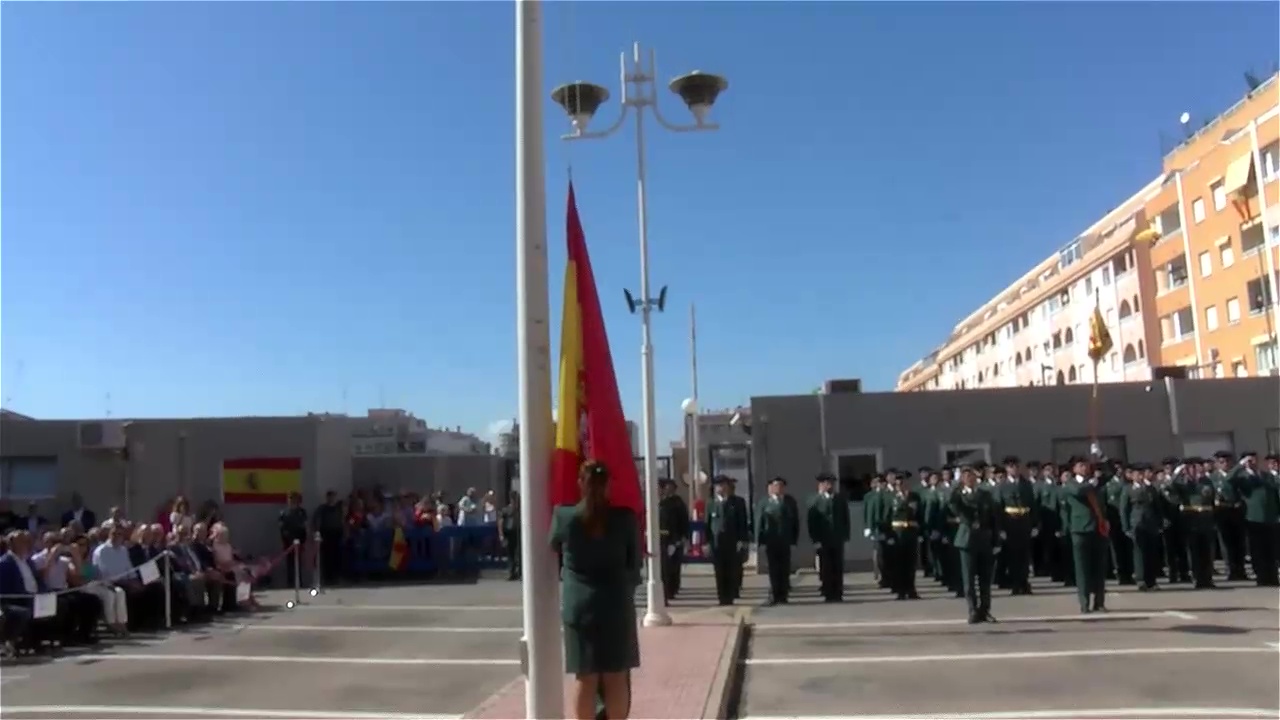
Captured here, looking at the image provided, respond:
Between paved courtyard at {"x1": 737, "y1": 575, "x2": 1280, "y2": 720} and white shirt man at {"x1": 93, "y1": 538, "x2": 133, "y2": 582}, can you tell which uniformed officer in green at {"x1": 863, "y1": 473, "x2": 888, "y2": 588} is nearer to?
paved courtyard at {"x1": 737, "y1": 575, "x2": 1280, "y2": 720}

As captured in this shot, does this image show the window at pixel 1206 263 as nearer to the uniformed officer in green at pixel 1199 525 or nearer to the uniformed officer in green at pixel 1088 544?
the uniformed officer in green at pixel 1199 525

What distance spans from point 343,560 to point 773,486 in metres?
9.57

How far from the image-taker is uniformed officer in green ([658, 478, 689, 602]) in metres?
17.7

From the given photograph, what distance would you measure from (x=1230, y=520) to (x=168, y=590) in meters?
15.8

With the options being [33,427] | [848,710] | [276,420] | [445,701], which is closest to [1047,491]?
[848,710]

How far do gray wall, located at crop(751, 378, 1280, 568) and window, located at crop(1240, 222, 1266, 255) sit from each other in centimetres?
3053

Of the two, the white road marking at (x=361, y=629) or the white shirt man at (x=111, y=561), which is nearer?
the white road marking at (x=361, y=629)

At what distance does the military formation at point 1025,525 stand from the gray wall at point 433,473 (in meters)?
11.0

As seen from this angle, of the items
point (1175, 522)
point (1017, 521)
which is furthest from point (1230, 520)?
point (1017, 521)

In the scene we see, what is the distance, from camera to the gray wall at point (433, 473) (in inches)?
1078

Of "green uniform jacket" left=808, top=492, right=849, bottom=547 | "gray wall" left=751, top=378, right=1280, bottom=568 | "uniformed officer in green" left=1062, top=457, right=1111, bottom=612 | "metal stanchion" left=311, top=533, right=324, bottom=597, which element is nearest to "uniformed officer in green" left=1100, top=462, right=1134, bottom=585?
"uniformed officer in green" left=1062, top=457, right=1111, bottom=612

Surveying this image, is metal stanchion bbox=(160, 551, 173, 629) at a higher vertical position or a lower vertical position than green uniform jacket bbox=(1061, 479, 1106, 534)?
lower

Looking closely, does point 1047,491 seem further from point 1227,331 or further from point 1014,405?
point 1227,331

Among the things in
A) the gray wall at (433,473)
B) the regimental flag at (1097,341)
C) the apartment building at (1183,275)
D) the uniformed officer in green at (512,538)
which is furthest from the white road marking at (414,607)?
the apartment building at (1183,275)
